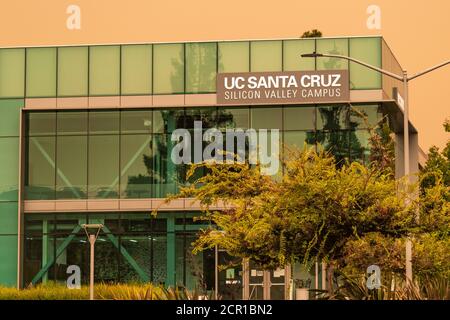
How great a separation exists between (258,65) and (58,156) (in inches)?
417

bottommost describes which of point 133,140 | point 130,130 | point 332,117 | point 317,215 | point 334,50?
point 317,215

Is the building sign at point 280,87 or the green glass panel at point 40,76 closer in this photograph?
the building sign at point 280,87

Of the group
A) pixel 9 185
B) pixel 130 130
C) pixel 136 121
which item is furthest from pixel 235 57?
pixel 9 185

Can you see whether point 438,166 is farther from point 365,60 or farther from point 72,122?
point 72,122

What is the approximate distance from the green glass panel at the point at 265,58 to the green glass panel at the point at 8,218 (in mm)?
13309

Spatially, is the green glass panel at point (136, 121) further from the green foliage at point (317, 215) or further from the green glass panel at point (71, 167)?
the green foliage at point (317, 215)

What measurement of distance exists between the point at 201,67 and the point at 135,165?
5660mm

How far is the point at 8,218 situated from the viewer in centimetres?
5353

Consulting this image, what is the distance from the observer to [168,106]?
53000mm

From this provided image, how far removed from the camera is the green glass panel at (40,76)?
5384 cm

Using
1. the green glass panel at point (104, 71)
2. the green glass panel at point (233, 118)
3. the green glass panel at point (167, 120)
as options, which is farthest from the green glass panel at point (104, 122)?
the green glass panel at point (233, 118)

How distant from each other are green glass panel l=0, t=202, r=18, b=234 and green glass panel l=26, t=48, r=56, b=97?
17.9 feet
